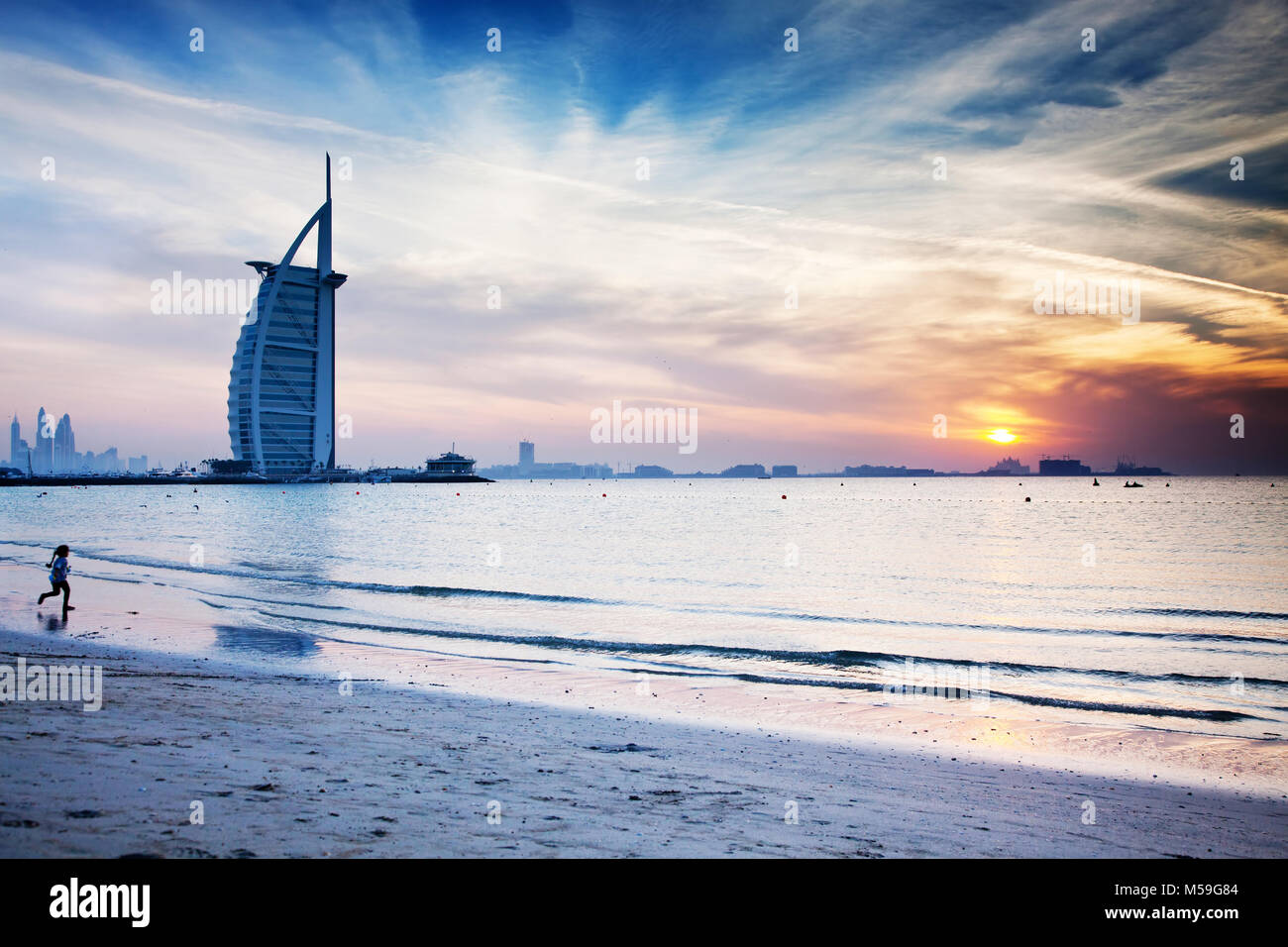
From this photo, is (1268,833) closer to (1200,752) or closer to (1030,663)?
(1200,752)

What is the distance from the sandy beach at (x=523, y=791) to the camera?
19.0 ft

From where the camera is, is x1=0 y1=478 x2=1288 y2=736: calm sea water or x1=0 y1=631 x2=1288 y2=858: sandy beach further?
x1=0 y1=478 x2=1288 y2=736: calm sea water

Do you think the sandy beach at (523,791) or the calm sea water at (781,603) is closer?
the sandy beach at (523,791)

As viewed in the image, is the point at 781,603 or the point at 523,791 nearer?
the point at 523,791

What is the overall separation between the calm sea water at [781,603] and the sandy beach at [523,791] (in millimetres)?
5227

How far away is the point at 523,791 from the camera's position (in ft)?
24.5

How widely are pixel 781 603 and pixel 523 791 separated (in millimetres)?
20704

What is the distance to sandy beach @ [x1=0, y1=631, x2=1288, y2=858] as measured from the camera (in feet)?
19.0

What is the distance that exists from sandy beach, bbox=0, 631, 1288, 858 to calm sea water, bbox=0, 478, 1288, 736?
5.23m

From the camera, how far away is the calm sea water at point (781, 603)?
16.8 m

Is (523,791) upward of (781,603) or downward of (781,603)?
upward

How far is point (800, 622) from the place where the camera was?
918 inches

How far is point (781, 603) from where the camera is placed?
27.1 metres
